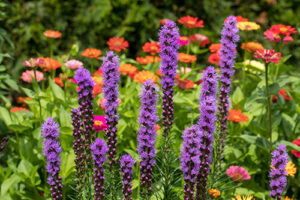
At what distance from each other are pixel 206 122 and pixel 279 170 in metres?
0.57

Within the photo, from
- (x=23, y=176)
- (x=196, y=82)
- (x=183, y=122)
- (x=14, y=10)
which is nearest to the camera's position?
(x=23, y=176)

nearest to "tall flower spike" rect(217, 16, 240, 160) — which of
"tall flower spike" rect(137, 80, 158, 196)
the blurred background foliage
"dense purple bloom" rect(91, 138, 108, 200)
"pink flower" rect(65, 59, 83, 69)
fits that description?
"tall flower spike" rect(137, 80, 158, 196)

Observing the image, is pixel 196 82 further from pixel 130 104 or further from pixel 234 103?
pixel 130 104

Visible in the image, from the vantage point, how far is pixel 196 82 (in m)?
4.36

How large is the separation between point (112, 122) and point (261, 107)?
2.18m

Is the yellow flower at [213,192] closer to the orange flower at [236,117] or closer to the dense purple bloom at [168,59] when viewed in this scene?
the dense purple bloom at [168,59]

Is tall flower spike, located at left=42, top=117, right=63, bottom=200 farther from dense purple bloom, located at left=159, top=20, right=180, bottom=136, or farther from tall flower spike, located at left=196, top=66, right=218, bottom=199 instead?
tall flower spike, located at left=196, top=66, right=218, bottom=199

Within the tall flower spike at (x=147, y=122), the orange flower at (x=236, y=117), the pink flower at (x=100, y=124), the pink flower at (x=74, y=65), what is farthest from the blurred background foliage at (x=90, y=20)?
the tall flower spike at (x=147, y=122)

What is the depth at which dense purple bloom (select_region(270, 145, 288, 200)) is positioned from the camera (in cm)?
243

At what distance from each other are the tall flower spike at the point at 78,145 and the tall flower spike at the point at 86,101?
0.03 metres

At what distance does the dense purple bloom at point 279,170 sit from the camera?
2.43 metres

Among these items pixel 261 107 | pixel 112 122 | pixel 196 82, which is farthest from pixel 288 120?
pixel 112 122

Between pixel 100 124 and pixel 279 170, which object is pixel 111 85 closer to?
pixel 100 124

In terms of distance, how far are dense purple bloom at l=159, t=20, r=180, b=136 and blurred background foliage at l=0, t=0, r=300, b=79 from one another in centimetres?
340
